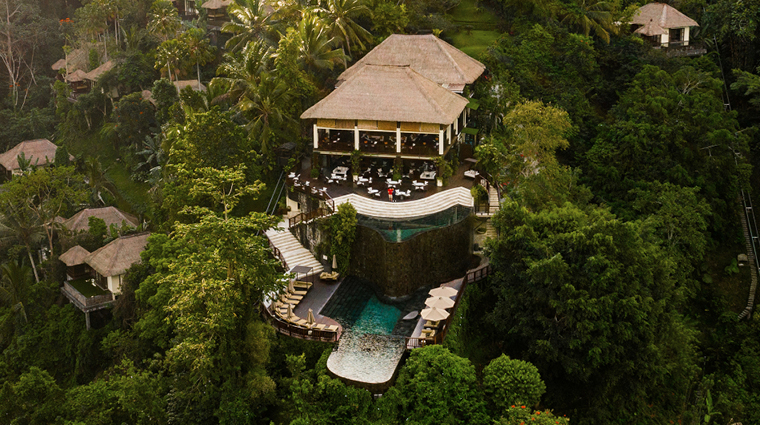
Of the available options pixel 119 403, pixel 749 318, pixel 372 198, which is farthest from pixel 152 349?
pixel 749 318

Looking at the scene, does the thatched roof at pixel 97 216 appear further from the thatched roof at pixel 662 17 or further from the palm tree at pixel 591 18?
the thatched roof at pixel 662 17

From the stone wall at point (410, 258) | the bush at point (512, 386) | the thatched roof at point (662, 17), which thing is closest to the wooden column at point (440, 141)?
the stone wall at point (410, 258)

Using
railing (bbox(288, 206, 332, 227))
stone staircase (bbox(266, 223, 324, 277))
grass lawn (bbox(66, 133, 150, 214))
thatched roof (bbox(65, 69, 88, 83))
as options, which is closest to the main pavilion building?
railing (bbox(288, 206, 332, 227))

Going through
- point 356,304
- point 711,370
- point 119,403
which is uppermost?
point 356,304

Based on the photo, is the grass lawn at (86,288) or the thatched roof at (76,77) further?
the thatched roof at (76,77)

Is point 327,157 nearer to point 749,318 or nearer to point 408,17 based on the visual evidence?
point 408,17

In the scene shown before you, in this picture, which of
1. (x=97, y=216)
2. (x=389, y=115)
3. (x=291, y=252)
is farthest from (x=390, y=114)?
(x=97, y=216)
